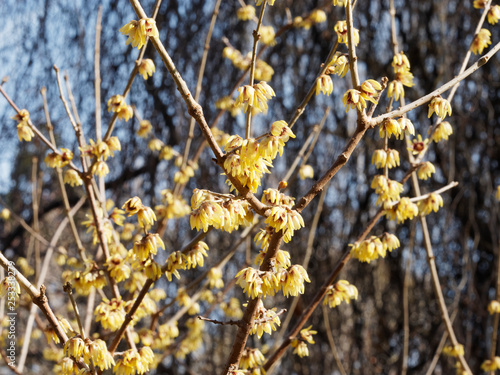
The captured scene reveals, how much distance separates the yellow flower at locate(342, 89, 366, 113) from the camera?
1.18 m

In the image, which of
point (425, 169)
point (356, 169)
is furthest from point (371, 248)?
point (356, 169)

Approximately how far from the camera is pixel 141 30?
1212 mm

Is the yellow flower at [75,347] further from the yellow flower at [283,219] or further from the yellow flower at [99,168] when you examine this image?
the yellow flower at [99,168]

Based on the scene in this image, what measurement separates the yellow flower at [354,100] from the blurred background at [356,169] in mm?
2211

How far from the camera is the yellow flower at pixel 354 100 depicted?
1180 millimetres

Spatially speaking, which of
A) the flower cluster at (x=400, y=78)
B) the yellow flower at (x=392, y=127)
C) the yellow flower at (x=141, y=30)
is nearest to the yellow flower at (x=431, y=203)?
the flower cluster at (x=400, y=78)

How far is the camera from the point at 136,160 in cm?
450

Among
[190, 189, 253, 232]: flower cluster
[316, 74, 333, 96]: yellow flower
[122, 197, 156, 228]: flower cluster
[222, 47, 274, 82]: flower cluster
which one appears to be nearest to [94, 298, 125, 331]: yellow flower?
[122, 197, 156, 228]: flower cluster

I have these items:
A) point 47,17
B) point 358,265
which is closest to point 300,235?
point 358,265

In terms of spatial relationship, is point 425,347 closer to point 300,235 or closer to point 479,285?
point 479,285

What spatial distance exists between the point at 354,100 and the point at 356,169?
9.06 feet

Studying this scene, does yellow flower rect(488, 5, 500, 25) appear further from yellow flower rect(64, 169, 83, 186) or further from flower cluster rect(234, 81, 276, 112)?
yellow flower rect(64, 169, 83, 186)

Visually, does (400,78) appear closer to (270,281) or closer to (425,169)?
(425,169)

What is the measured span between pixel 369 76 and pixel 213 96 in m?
1.35
